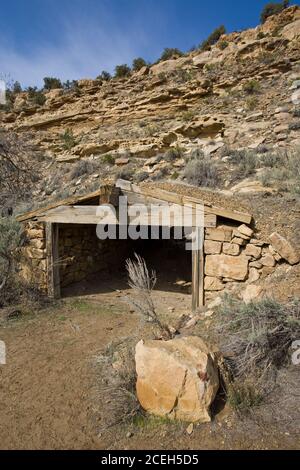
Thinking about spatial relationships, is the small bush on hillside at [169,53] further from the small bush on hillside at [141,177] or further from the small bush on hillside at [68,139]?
the small bush on hillside at [141,177]

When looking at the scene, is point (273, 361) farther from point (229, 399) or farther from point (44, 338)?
point (44, 338)

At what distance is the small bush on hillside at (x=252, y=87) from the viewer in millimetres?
13414

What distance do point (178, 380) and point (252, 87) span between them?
1427 cm

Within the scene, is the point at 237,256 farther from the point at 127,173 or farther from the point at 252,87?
the point at 252,87

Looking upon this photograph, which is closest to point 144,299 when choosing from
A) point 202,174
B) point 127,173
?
point 202,174

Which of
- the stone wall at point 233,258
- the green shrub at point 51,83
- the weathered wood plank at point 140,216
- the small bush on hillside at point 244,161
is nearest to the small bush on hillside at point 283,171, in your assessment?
the small bush on hillside at point 244,161

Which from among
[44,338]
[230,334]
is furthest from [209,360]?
[44,338]

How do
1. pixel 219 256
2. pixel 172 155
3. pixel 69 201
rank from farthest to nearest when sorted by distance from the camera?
pixel 172 155, pixel 69 201, pixel 219 256

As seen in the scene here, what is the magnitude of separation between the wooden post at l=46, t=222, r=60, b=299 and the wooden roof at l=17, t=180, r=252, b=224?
34 cm

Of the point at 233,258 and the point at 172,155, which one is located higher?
the point at 172,155

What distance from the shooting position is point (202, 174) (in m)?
9.11

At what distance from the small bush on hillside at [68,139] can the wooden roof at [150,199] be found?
978cm

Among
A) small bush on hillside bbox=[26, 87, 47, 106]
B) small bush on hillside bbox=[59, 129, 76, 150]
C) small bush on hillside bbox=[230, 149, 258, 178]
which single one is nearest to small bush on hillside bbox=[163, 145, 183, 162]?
small bush on hillside bbox=[230, 149, 258, 178]

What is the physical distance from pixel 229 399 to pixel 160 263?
6.84 meters
